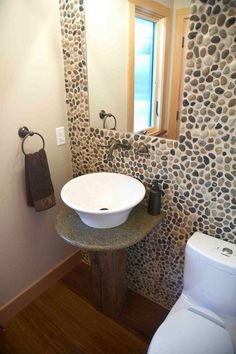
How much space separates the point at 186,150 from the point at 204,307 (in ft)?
2.74

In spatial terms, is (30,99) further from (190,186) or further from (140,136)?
(190,186)

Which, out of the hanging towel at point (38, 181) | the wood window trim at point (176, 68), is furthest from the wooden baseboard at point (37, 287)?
the wood window trim at point (176, 68)

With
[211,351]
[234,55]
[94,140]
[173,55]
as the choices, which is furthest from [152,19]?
[211,351]

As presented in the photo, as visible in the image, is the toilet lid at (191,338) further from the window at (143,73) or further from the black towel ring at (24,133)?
the black towel ring at (24,133)

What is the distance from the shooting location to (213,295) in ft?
3.86

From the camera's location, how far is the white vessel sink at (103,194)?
1238 mm

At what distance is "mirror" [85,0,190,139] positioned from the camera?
4.00 feet

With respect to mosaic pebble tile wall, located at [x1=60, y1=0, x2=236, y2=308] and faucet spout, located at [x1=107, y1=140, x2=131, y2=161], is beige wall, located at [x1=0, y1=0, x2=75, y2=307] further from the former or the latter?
faucet spout, located at [x1=107, y1=140, x2=131, y2=161]

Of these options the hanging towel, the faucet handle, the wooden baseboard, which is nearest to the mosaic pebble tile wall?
the faucet handle

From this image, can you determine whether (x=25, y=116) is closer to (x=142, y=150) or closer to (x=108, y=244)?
(x=142, y=150)

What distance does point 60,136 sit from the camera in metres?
1.70

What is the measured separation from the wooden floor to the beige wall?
0.21 metres

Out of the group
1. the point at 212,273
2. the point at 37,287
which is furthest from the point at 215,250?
the point at 37,287

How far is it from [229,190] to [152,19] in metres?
1.00
